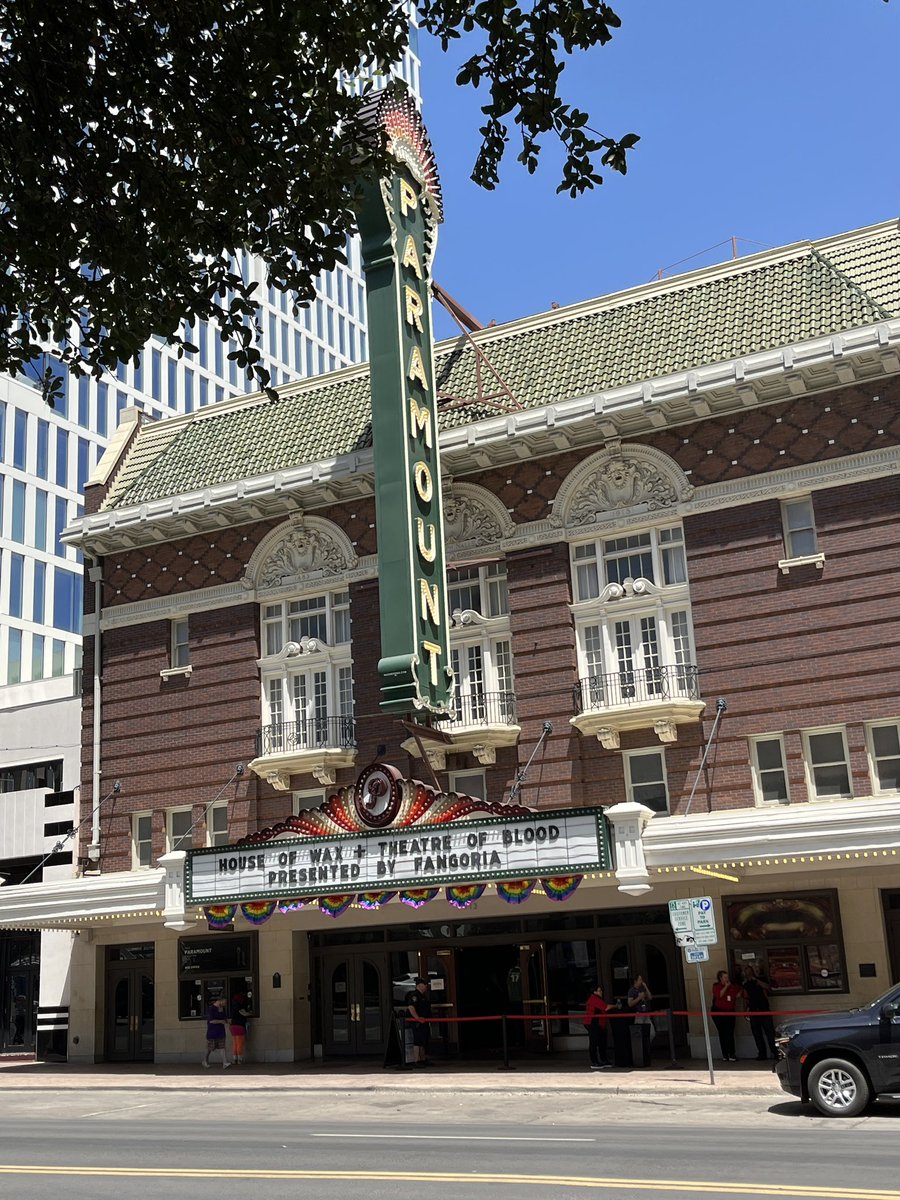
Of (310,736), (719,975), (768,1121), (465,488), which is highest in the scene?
(465,488)

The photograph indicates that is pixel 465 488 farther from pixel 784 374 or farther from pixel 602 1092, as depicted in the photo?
pixel 602 1092

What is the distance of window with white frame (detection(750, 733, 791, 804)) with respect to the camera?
24641mm

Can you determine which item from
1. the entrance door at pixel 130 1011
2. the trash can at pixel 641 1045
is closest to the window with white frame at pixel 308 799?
the entrance door at pixel 130 1011

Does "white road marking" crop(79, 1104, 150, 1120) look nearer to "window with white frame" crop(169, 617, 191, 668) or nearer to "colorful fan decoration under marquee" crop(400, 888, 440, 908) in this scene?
"colorful fan decoration under marquee" crop(400, 888, 440, 908)

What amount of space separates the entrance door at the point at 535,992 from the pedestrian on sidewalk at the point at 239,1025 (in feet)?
20.0

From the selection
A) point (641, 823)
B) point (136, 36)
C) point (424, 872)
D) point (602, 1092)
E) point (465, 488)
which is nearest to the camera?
point (136, 36)

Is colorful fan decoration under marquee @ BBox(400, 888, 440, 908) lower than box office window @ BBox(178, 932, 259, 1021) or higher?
higher

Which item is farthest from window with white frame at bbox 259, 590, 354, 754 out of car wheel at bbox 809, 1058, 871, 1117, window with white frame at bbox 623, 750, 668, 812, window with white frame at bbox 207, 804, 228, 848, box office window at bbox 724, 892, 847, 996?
car wheel at bbox 809, 1058, 871, 1117

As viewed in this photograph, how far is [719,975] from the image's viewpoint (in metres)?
24.0

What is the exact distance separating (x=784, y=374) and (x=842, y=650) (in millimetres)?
5277

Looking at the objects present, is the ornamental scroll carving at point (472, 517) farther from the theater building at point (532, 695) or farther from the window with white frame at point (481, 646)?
the window with white frame at point (481, 646)

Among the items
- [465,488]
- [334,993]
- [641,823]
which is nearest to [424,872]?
[641,823]

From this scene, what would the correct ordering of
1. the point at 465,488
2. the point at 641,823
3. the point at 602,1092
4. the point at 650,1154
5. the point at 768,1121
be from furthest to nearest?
1. the point at 465,488
2. the point at 641,823
3. the point at 602,1092
4. the point at 768,1121
5. the point at 650,1154

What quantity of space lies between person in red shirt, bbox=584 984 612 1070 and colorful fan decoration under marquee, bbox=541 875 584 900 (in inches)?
69.7
